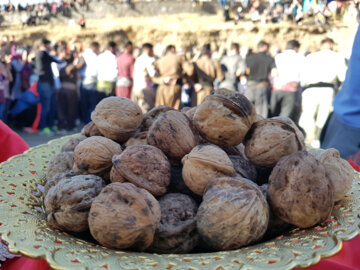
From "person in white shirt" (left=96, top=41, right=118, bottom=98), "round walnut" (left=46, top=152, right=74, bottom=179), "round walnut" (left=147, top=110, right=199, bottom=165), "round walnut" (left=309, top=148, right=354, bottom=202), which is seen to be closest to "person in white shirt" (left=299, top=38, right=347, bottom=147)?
"person in white shirt" (left=96, top=41, right=118, bottom=98)

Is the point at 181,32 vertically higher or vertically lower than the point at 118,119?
higher

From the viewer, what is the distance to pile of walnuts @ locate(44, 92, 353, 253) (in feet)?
3.48

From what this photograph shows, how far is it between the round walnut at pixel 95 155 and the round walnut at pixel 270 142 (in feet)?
1.80

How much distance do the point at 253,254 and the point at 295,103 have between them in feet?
17.6

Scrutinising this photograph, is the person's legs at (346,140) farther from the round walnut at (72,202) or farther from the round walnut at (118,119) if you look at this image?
the round walnut at (72,202)

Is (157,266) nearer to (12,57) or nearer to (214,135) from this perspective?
→ (214,135)

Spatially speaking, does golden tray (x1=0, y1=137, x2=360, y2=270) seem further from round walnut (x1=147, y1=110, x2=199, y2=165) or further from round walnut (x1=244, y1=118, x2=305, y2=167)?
round walnut (x1=147, y1=110, x2=199, y2=165)

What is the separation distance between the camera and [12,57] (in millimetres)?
7312

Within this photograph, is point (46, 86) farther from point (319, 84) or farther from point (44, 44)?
point (319, 84)

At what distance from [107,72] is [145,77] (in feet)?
2.52

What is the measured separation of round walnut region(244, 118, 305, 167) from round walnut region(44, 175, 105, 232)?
604 millimetres

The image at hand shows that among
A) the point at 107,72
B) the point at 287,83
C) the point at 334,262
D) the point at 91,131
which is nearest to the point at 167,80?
the point at 107,72

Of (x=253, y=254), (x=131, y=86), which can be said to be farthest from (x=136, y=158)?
(x=131, y=86)

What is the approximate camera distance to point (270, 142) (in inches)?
52.1
